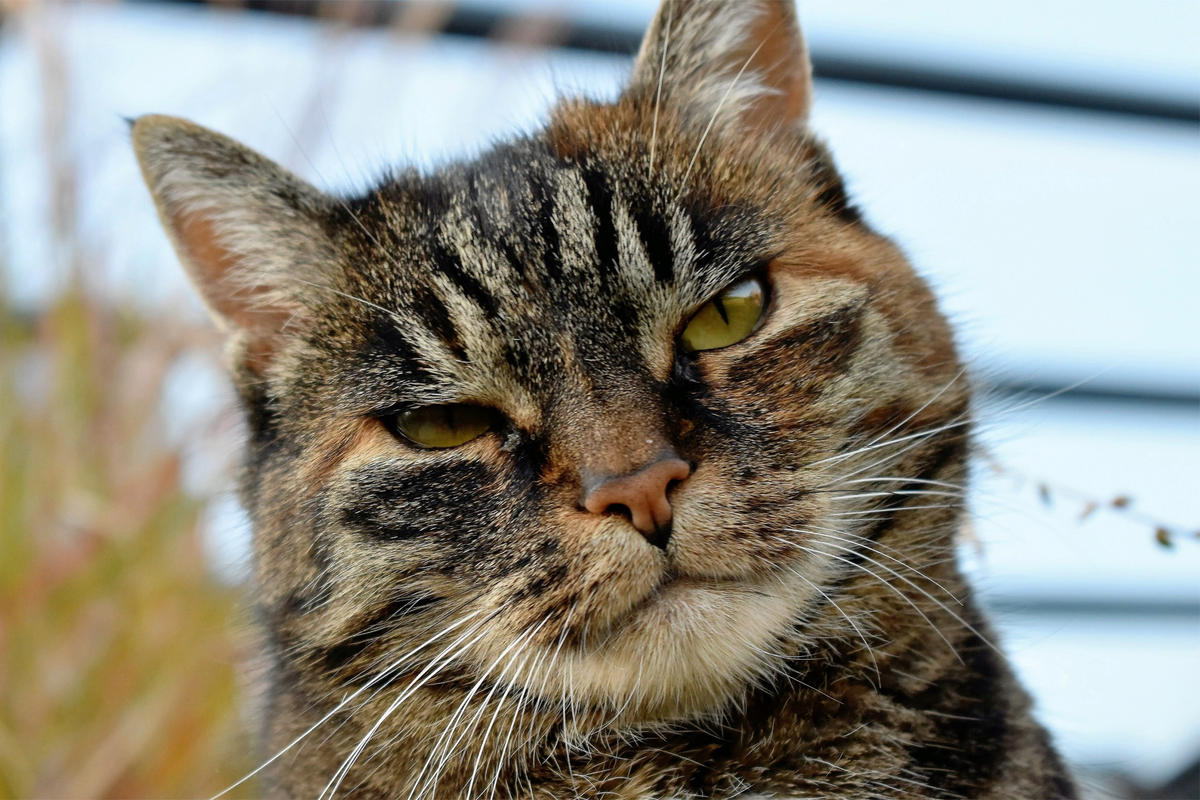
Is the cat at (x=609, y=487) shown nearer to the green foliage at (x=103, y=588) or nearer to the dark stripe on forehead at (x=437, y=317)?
the dark stripe on forehead at (x=437, y=317)

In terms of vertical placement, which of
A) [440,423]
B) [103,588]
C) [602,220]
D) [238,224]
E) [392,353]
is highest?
[238,224]

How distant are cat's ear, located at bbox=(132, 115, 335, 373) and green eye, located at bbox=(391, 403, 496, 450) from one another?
0.33m

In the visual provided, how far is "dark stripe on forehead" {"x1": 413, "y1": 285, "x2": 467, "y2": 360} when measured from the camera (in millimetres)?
1372

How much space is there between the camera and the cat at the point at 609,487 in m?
1.18

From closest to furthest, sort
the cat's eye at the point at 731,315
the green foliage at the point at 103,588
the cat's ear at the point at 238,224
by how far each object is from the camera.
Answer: the cat's eye at the point at 731,315 < the cat's ear at the point at 238,224 < the green foliage at the point at 103,588

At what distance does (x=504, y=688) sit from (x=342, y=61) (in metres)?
2.39

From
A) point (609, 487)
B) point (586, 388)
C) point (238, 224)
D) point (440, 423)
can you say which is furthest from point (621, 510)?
point (238, 224)

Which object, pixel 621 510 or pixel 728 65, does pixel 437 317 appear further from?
pixel 728 65

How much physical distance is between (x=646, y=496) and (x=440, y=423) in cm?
41

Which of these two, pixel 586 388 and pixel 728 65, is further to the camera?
pixel 728 65

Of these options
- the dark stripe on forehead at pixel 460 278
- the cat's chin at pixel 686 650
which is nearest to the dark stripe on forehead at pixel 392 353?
the dark stripe on forehead at pixel 460 278

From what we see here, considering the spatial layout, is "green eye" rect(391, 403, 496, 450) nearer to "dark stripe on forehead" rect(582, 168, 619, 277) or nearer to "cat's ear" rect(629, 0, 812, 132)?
"dark stripe on forehead" rect(582, 168, 619, 277)

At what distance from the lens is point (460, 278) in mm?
1413

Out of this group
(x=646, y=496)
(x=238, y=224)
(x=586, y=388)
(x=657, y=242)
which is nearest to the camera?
(x=646, y=496)
